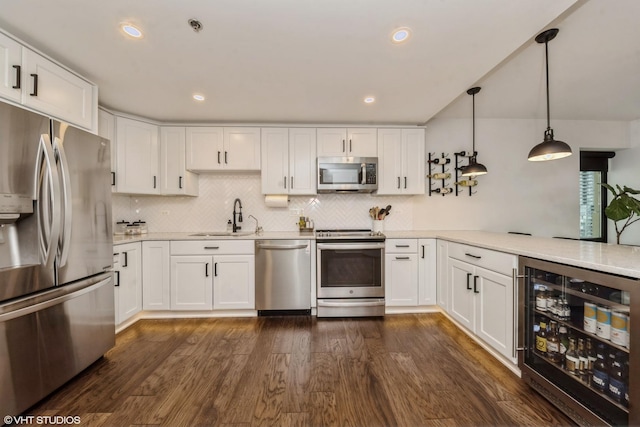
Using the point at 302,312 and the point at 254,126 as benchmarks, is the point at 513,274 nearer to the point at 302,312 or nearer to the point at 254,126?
the point at 302,312

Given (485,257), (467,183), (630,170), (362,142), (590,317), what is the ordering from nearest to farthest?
1. (590,317)
2. (485,257)
3. (362,142)
4. (467,183)
5. (630,170)

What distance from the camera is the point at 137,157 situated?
119 inches

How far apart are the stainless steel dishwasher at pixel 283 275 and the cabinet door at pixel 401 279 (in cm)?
92

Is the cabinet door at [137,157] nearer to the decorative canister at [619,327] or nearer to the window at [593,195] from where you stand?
the decorative canister at [619,327]

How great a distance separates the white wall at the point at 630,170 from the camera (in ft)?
11.9

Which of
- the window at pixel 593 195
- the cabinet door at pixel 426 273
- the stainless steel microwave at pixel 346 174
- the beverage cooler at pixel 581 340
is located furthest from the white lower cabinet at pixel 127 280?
the window at pixel 593 195

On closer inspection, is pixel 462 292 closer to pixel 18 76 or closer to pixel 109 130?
pixel 18 76

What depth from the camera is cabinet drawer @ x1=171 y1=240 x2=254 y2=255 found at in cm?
288

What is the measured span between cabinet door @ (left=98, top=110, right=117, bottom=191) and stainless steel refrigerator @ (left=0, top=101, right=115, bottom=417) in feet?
3.11

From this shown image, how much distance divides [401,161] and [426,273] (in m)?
1.43

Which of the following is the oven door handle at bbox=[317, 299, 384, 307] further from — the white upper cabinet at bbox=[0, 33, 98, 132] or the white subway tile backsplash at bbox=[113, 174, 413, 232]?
the white upper cabinet at bbox=[0, 33, 98, 132]

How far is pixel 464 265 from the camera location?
2.45 m

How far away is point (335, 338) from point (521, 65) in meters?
2.96

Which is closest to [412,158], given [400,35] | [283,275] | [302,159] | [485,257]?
[302,159]
